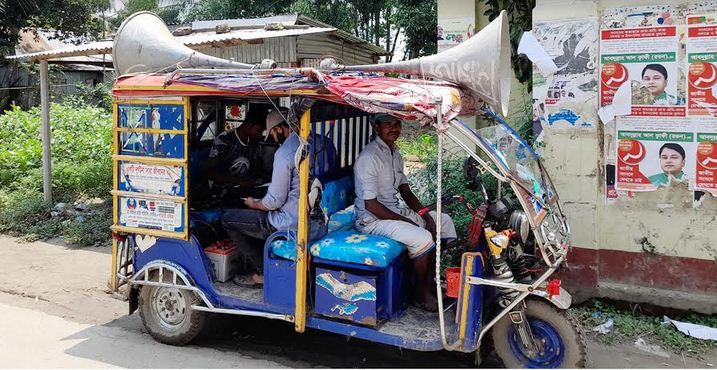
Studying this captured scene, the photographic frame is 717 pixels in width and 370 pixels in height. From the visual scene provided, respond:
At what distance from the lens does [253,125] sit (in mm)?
5535

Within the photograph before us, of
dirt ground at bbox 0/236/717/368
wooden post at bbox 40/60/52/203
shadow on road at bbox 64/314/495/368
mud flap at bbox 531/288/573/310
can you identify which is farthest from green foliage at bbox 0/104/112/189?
mud flap at bbox 531/288/573/310

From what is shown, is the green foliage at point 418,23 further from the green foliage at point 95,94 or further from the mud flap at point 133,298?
the mud flap at point 133,298

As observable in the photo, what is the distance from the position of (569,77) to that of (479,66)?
2071 mm

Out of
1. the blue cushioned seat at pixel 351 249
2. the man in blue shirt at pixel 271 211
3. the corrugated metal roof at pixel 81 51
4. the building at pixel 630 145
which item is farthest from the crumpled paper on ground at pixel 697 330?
the corrugated metal roof at pixel 81 51

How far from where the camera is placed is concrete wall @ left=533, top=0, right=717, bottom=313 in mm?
5461

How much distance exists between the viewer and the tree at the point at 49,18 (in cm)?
1625

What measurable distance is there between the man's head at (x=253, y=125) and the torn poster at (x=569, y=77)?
275cm

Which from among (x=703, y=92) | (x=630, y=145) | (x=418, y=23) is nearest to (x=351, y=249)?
(x=630, y=145)

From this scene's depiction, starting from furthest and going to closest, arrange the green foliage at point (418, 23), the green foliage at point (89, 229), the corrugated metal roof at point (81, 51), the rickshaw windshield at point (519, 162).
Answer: the green foliage at point (418, 23), the corrugated metal roof at point (81, 51), the green foliage at point (89, 229), the rickshaw windshield at point (519, 162)

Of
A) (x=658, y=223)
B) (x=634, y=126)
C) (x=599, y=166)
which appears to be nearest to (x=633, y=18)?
(x=634, y=126)

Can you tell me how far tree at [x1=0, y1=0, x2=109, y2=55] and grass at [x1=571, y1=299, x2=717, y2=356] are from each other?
16156 millimetres

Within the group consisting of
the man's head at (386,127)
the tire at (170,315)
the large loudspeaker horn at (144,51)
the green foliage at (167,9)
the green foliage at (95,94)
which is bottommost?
the tire at (170,315)

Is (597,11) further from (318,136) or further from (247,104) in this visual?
(247,104)

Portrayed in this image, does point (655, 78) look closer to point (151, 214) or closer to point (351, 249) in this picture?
point (351, 249)
